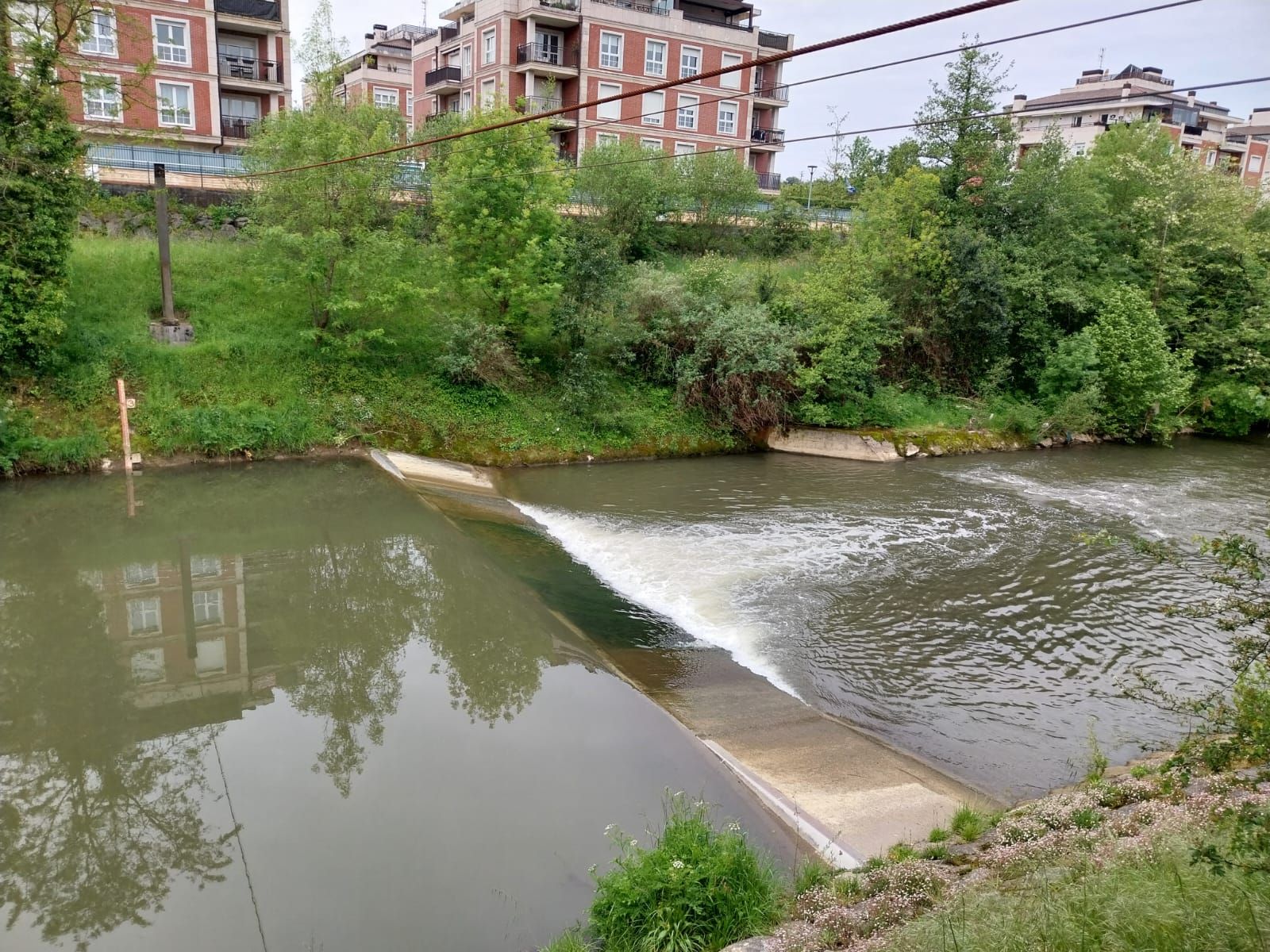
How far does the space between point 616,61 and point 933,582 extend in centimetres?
3433

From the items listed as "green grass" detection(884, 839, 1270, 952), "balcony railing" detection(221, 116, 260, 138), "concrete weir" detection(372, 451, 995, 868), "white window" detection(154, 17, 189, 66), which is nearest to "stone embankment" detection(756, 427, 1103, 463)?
"concrete weir" detection(372, 451, 995, 868)

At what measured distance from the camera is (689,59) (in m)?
41.7

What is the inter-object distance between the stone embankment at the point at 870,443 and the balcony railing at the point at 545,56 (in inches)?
968

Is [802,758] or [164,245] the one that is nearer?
[802,758]

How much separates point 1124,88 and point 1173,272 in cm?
4368

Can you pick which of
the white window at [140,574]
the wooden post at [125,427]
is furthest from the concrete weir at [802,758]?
the wooden post at [125,427]

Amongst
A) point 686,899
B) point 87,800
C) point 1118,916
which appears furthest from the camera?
point 87,800

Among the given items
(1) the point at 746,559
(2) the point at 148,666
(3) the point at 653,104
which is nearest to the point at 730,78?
(3) the point at 653,104

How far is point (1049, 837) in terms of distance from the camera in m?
5.82

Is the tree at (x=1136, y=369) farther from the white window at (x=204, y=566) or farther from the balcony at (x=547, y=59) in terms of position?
the balcony at (x=547, y=59)

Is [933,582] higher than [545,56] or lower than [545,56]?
lower

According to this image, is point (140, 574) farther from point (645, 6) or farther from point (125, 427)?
point (645, 6)

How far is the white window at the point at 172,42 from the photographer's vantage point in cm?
3084

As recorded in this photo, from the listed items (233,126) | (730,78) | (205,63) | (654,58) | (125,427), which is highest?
(654,58)
